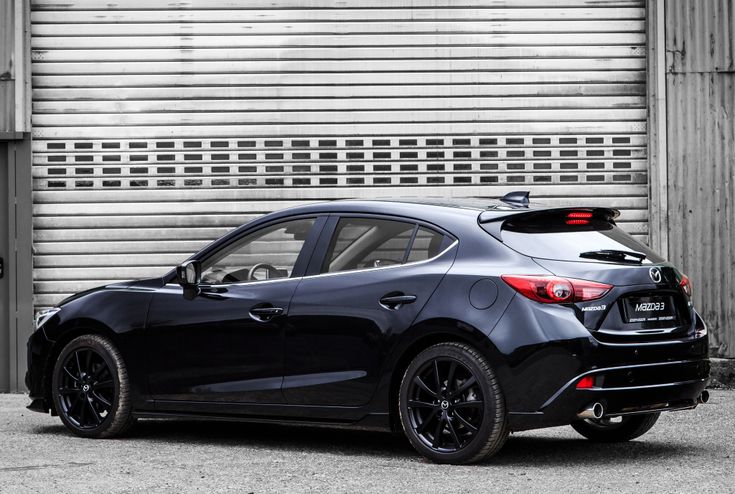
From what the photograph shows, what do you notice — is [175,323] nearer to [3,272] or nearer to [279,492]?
[279,492]

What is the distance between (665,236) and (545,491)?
6.91 meters

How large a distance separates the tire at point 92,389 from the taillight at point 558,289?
2849 millimetres

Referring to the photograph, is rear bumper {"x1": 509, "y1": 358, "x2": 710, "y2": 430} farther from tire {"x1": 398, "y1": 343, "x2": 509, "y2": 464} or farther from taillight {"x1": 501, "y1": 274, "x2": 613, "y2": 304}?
taillight {"x1": 501, "y1": 274, "x2": 613, "y2": 304}

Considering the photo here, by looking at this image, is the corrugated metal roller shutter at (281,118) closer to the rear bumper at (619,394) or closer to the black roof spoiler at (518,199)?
the black roof spoiler at (518,199)

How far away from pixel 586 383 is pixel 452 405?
2.37 ft

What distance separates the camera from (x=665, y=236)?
12.5m

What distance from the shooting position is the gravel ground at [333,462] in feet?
20.3

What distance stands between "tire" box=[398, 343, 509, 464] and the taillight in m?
0.43

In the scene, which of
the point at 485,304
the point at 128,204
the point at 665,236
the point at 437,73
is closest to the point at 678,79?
the point at 665,236

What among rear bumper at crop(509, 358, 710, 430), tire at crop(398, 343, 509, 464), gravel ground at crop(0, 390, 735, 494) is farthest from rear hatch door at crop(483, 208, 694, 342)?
gravel ground at crop(0, 390, 735, 494)

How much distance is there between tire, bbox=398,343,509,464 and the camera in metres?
6.59

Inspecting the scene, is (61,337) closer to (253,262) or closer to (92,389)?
(92,389)

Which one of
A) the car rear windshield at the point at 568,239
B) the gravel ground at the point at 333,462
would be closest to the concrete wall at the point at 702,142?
the gravel ground at the point at 333,462

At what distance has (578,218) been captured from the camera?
713 centimetres
